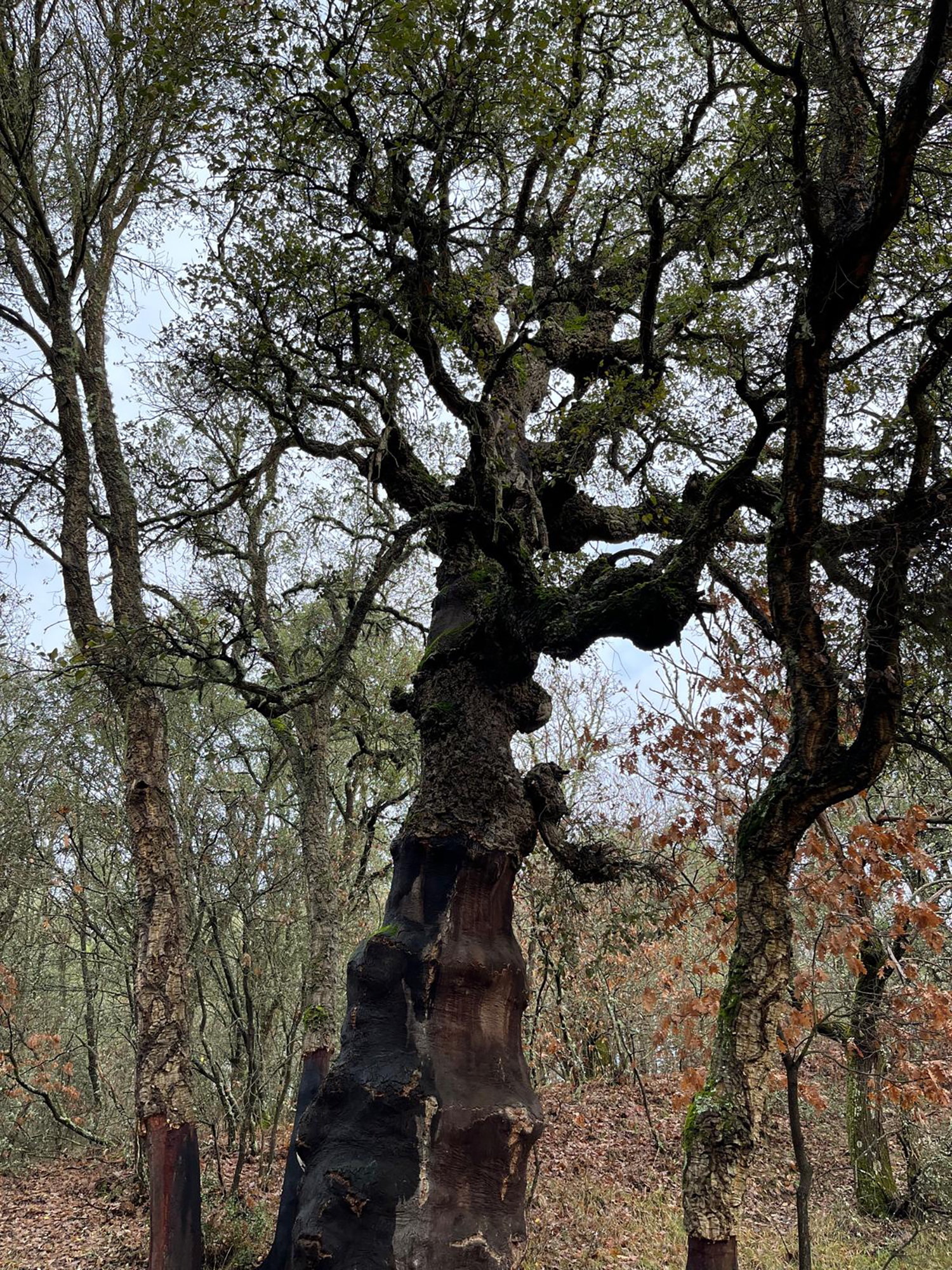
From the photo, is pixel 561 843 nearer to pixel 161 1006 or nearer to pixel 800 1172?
pixel 800 1172

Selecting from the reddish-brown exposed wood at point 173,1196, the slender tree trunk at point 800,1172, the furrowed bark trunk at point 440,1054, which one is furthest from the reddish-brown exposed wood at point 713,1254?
the reddish-brown exposed wood at point 173,1196

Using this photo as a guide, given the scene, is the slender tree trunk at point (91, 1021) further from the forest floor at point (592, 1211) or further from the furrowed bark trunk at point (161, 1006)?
the furrowed bark trunk at point (161, 1006)

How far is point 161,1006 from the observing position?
21.3ft

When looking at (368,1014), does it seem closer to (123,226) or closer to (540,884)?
(540,884)

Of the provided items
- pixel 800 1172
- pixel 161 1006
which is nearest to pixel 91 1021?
pixel 161 1006

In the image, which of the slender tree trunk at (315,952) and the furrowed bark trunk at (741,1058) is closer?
the furrowed bark trunk at (741,1058)

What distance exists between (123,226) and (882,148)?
8377mm

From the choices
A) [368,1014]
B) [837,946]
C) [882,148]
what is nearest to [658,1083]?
[837,946]

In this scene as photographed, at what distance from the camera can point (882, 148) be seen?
3.42 meters

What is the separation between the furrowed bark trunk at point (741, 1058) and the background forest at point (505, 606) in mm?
18

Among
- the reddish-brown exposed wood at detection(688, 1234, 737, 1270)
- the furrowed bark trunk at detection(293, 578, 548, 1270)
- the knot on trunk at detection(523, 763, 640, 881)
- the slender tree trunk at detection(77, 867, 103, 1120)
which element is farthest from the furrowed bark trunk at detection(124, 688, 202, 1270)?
the slender tree trunk at detection(77, 867, 103, 1120)

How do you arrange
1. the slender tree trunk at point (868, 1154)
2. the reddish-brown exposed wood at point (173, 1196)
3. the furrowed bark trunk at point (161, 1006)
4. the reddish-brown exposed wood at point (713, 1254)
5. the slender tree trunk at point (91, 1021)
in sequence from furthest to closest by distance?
1. the slender tree trunk at point (91, 1021)
2. the slender tree trunk at point (868, 1154)
3. the furrowed bark trunk at point (161, 1006)
4. the reddish-brown exposed wood at point (173, 1196)
5. the reddish-brown exposed wood at point (713, 1254)

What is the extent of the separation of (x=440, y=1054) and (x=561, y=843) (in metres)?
1.69

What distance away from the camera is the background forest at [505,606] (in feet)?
13.5
